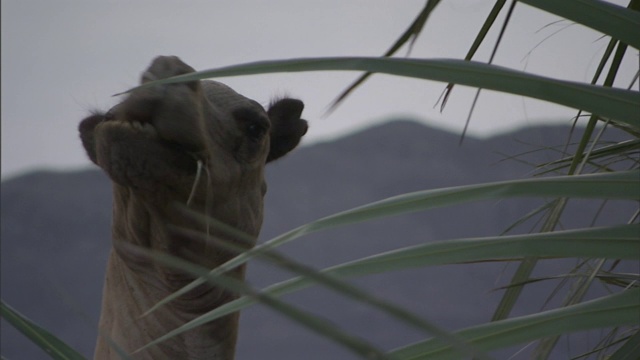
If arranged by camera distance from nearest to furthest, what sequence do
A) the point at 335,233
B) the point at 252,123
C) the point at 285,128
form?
1. the point at 252,123
2. the point at 285,128
3. the point at 335,233

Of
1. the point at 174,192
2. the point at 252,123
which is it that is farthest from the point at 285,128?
the point at 174,192

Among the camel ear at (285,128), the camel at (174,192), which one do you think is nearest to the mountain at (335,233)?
the camel ear at (285,128)

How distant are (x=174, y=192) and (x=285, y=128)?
1.20 ft

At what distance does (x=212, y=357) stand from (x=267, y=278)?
5793mm

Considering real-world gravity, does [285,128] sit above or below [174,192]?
above

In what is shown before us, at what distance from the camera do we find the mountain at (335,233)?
9.39m

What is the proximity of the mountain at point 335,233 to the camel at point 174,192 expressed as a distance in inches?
266

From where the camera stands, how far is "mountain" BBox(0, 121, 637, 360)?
9.39 meters

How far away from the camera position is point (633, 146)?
4.28 feet

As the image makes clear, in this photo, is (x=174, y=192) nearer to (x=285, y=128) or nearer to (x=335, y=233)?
(x=285, y=128)

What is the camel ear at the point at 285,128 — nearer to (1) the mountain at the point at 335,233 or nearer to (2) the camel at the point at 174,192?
(2) the camel at the point at 174,192

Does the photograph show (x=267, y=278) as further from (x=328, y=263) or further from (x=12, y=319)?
(x=12, y=319)

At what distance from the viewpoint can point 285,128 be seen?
5.22 ft

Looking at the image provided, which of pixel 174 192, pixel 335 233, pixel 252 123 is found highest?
pixel 335 233
